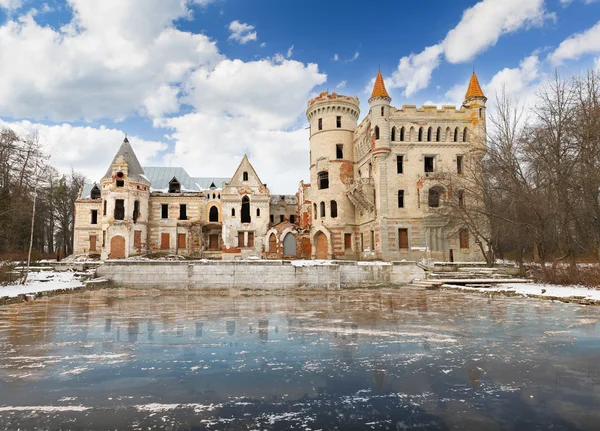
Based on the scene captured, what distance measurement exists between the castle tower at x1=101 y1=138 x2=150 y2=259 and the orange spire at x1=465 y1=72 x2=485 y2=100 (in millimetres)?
34872

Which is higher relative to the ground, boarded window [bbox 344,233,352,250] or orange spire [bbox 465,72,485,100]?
orange spire [bbox 465,72,485,100]

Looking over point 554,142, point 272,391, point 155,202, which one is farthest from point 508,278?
point 155,202

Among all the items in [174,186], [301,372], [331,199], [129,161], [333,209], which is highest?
[129,161]

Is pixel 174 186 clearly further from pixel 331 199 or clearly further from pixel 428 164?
pixel 428 164

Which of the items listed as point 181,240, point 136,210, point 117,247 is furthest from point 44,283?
point 181,240

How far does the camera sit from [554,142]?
2634 cm

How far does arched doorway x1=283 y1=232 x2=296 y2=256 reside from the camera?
155ft

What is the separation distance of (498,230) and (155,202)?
36441 mm

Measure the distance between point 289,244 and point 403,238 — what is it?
13593mm

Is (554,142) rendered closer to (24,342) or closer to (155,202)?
(24,342)

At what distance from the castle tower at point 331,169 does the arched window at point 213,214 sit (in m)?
11.8

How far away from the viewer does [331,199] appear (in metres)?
45.0

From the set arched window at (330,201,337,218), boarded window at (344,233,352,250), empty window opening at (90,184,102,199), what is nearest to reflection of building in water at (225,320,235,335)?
boarded window at (344,233,352,250)

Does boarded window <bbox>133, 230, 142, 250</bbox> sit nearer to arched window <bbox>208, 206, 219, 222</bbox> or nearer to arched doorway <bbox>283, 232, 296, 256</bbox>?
arched window <bbox>208, 206, 219, 222</bbox>
